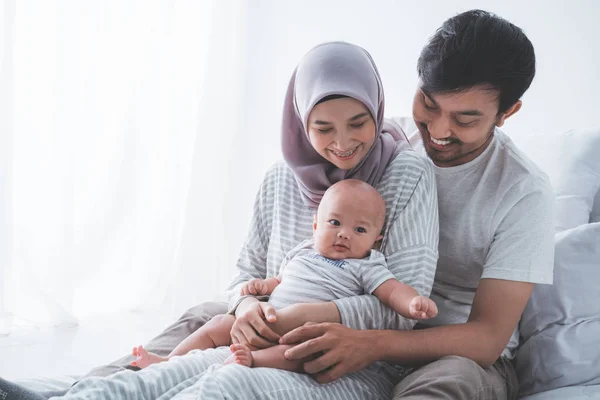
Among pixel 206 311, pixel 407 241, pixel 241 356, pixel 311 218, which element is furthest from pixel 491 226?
pixel 206 311

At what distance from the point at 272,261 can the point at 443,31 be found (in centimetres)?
72

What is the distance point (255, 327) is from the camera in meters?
1.48

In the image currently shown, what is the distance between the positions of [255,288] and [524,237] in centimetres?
65

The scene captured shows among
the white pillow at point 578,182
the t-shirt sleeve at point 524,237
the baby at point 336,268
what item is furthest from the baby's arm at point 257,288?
the white pillow at point 578,182

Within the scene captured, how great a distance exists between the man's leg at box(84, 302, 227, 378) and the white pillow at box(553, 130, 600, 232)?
3.41ft

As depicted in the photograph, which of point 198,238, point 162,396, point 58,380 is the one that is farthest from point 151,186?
point 162,396

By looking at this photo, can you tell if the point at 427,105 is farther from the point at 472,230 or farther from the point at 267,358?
the point at 267,358

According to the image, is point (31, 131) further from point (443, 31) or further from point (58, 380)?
point (443, 31)

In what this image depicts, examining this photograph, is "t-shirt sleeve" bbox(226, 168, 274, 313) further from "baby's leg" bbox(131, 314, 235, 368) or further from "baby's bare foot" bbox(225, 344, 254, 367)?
"baby's bare foot" bbox(225, 344, 254, 367)

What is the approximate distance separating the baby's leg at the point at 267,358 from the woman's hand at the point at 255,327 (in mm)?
34

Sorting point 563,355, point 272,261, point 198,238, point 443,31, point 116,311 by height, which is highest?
point 443,31

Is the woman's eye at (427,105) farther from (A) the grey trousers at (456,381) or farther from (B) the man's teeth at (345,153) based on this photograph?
(A) the grey trousers at (456,381)

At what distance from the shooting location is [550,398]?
1.65 m

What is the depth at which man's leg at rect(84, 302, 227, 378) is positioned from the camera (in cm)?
165
